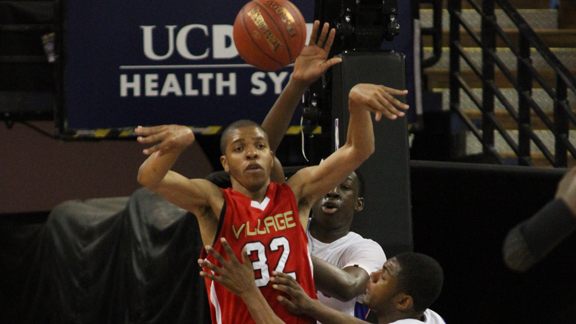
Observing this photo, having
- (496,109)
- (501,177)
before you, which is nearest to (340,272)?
(501,177)

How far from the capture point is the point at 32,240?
814 cm

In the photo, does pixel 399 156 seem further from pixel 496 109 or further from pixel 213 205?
pixel 496 109

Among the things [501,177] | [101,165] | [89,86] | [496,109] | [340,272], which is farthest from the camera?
[101,165]

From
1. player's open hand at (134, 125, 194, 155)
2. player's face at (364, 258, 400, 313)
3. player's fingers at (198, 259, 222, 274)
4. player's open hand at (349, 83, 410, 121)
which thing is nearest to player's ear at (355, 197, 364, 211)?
player's face at (364, 258, 400, 313)

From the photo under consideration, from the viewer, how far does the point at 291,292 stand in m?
3.31

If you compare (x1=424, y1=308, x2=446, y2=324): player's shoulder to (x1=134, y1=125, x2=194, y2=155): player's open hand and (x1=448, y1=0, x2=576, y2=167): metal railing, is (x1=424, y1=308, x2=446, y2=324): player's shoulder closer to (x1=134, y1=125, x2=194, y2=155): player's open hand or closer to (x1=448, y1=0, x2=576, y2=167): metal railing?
(x1=134, y1=125, x2=194, y2=155): player's open hand

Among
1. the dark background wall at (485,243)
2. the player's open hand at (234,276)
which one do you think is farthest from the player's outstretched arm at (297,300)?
the dark background wall at (485,243)

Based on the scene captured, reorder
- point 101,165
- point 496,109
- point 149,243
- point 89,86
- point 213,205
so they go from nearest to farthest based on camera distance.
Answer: point 213,205
point 149,243
point 89,86
point 496,109
point 101,165

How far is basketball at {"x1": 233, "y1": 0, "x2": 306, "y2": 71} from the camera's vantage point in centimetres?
428

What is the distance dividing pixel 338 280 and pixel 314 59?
1.10 meters

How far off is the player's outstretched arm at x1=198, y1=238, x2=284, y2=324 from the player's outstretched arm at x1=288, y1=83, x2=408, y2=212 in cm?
53

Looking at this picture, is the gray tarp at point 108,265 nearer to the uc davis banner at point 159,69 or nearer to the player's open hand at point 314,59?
the uc davis banner at point 159,69

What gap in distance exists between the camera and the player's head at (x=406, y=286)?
3.49 m

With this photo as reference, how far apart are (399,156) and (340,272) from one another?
1282mm
